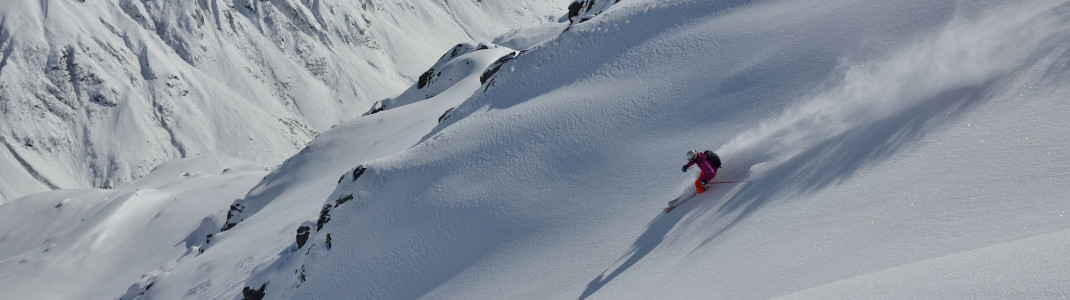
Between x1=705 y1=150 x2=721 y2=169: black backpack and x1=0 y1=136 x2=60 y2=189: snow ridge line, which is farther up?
x1=0 y1=136 x2=60 y2=189: snow ridge line

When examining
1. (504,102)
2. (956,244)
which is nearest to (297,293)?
(504,102)

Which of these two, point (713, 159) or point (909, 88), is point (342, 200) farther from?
point (909, 88)

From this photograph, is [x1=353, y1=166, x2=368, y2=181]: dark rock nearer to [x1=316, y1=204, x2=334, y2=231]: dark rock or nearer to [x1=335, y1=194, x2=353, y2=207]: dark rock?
[x1=335, y1=194, x2=353, y2=207]: dark rock

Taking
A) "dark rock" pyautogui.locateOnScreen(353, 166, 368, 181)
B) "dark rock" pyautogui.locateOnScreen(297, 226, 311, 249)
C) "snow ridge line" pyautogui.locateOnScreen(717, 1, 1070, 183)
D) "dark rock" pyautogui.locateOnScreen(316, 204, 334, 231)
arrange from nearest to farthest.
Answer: "snow ridge line" pyautogui.locateOnScreen(717, 1, 1070, 183) → "dark rock" pyautogui.locateOnScreen(316, 204, 334, 231) → "dark rock" pyautogui.locateOnScreen(353, 166, 368, 181) → "dark rock" pyautogui.locateOnScreen(297, 226, 311, 249)

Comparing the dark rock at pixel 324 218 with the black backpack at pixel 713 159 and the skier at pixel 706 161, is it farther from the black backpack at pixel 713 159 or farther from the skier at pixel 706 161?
the black backpack at pixel 713 159

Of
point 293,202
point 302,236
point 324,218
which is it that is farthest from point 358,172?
point 293,202

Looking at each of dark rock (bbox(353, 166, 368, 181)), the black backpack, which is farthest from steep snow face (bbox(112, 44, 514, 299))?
the black backpack

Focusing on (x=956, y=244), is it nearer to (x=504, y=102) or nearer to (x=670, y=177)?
(x=670, y=177)

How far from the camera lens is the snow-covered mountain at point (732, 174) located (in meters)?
10.3

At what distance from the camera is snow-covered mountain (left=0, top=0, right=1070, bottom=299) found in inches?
404

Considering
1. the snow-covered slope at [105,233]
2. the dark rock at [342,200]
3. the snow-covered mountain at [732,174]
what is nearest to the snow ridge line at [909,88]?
the snow-covered mountain at [732,174]

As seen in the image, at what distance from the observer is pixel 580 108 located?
80.8ft

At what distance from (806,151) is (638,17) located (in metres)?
14.2

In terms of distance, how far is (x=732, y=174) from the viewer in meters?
16.9
